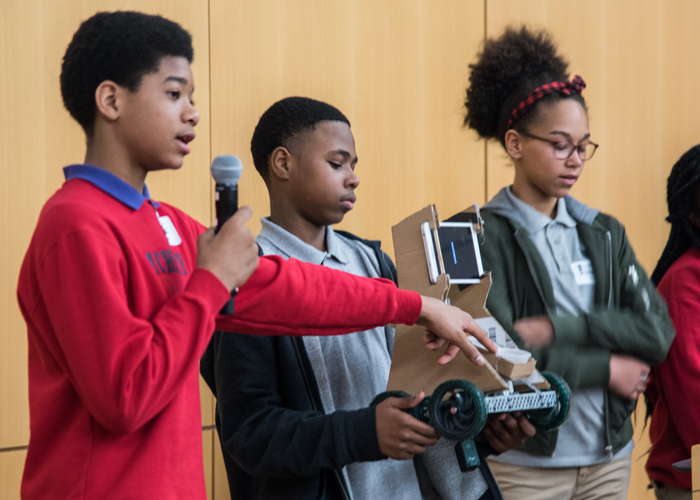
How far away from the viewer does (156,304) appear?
101cm

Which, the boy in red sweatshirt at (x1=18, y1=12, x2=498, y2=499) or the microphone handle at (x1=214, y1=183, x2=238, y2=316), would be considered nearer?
the boy in red sweatshirt at (x1=18, y1=12, x2=498, y2=499)

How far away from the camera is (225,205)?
102cm

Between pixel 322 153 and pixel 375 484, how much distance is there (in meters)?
0.74

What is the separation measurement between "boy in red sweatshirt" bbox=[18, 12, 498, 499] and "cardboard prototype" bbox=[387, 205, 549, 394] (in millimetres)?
328

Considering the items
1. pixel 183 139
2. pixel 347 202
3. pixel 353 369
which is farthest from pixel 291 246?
pixel 183 139

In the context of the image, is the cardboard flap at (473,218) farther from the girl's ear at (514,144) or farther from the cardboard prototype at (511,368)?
the girl's ear at (514,144)

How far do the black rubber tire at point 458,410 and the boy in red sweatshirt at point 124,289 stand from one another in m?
0.33

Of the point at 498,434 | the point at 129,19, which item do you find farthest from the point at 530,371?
the point at 129,19

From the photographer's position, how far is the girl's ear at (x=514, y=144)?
2.00 meters

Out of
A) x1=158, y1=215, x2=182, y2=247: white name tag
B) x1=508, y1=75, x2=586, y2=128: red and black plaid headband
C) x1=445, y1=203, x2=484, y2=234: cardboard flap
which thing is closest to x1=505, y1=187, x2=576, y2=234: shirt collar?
x1=508, y1=75, x2=586, y2=128: red and black plaid headband

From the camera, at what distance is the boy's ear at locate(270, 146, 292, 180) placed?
5.55 feet

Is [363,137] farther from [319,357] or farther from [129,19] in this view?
[129,19]

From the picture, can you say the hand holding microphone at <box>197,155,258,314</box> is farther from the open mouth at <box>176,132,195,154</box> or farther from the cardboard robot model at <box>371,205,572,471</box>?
the cardboard robot model at <box>371,205,572,471</box>

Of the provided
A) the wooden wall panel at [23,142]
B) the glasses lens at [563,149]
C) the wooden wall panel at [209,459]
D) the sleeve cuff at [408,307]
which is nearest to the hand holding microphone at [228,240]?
the sleeve cuff at [408,307]
